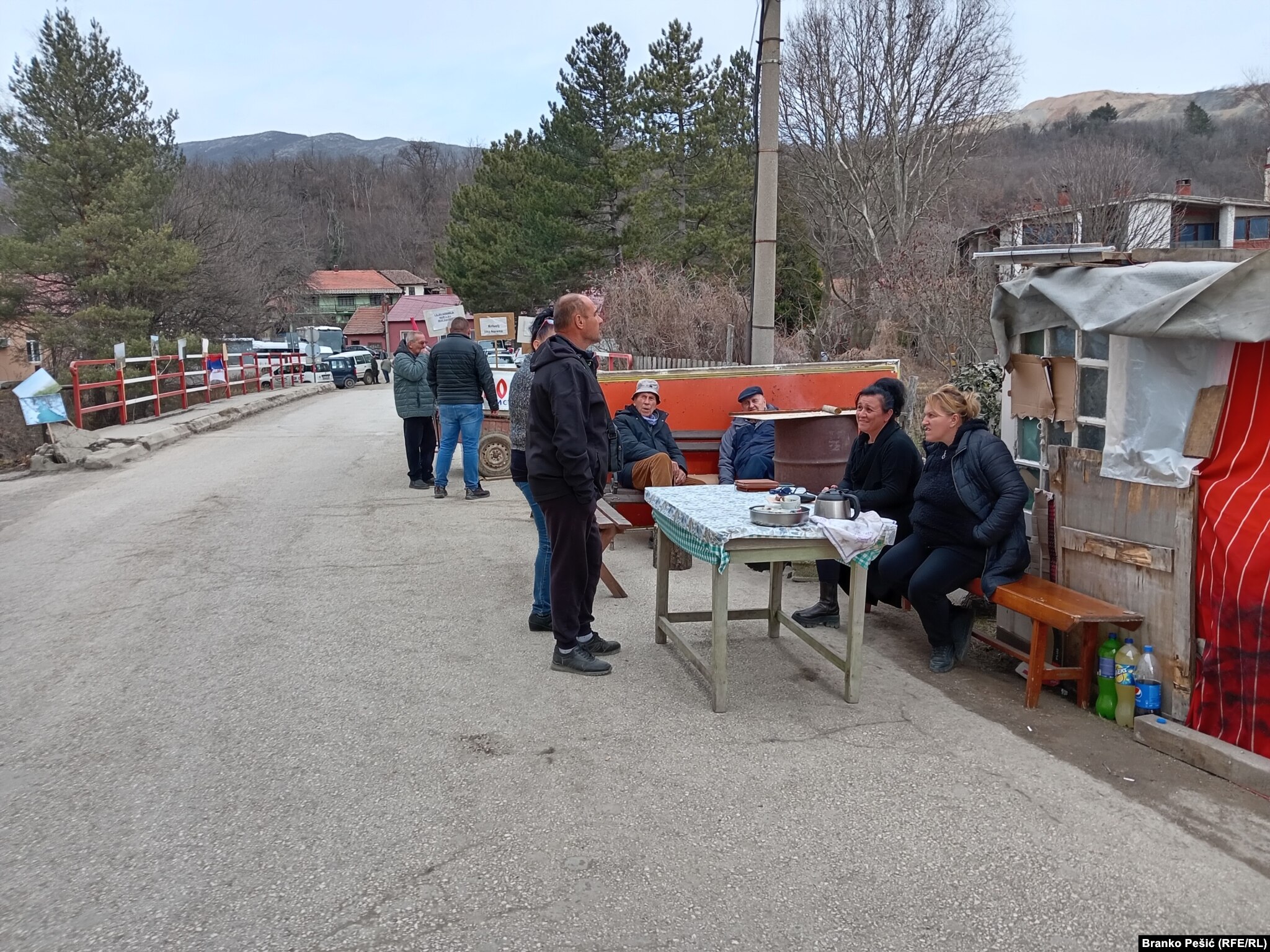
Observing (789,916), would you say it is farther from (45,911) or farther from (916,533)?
(916,533)

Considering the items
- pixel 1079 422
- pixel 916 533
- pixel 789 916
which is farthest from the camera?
pixel 916 533

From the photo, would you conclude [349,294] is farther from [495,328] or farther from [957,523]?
[957,523]

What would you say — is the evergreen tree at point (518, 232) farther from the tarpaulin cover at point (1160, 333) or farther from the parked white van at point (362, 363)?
the tarpaulin cover at point (1160, 333)

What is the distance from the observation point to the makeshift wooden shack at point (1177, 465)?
3.93 m

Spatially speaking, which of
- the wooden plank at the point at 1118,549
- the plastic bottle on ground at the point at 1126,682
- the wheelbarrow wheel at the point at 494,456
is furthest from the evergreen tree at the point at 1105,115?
the plastic bottle on ground at the point at 1126,682

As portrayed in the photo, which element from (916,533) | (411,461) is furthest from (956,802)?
(411,461)

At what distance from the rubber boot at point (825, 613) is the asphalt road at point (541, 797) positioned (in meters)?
0.22

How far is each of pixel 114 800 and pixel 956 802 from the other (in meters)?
3.35

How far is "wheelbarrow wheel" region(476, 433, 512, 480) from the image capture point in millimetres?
11922

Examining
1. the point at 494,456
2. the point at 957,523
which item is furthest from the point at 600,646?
the point at 494,456

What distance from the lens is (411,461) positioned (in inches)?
456

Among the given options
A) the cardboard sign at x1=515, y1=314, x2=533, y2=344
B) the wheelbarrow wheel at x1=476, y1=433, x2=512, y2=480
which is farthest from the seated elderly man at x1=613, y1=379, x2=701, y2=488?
the cardboard sign at x1=515, y1=314, x2=533, y2=344

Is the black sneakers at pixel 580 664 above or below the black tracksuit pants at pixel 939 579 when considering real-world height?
below

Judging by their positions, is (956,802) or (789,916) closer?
(789,916)
